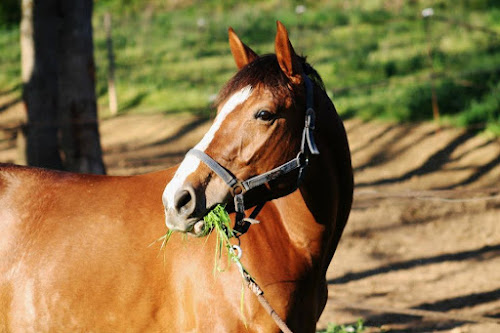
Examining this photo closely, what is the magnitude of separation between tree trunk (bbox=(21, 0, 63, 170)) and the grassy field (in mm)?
2399

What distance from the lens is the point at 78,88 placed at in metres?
6.38

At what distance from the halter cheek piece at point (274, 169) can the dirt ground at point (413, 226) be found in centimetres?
205

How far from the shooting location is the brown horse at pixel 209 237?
7.55ft

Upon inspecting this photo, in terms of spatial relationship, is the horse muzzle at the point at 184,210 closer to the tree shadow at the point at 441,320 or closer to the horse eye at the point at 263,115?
the horse eye at the point at 263,115

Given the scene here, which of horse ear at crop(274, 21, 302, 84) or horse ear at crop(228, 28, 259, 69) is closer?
horse ear at crop(274, 21, 302, 84)

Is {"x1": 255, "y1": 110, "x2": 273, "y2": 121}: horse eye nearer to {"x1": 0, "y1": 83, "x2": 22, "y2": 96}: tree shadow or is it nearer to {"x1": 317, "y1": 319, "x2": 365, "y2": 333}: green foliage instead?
{"x1": 317, "y1": 319, "x2": 365, "y2": 333}: green foliage

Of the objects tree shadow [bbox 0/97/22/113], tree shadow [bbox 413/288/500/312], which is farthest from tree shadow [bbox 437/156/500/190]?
tree shadow [bbox 0/97/22/113]

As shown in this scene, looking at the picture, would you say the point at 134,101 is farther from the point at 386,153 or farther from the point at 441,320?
the point at 441,320

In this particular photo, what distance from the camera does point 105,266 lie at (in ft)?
8.48

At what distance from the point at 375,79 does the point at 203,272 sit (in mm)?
10207

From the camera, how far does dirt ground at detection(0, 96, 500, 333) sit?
4.75m

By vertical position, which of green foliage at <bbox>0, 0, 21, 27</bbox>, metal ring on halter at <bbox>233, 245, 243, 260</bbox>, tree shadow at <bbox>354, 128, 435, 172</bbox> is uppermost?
metal ring on halter at <bbox>233, 245, 243, 260</bbox>

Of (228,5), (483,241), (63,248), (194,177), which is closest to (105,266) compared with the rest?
(63,248)

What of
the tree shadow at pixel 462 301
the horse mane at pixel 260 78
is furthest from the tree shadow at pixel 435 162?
the horse mane at pixel 260 78
